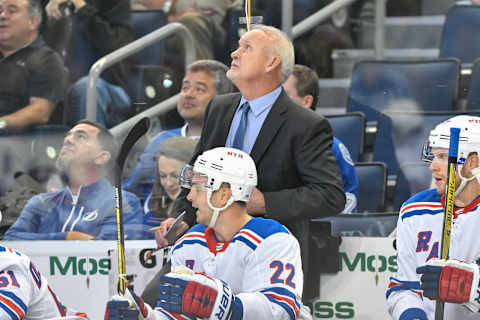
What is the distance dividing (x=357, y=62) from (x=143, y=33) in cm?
105

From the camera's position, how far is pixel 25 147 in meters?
4.68

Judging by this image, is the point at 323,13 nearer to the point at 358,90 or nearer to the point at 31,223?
the point at 358,90

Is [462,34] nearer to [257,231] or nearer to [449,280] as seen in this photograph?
[257,231]

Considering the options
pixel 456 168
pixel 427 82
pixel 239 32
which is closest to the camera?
pixel 456 168

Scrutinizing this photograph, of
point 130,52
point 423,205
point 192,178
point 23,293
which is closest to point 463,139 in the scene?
point 423,205

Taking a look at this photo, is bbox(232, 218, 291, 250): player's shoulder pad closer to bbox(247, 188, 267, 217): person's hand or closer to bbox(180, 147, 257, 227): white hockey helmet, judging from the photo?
bbox(180, 147, 257, 227): white hockey helmet

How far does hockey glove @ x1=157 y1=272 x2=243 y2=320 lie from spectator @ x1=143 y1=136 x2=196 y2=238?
1366 mm

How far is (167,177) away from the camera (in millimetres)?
4477

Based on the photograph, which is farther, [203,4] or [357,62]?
[357,62]

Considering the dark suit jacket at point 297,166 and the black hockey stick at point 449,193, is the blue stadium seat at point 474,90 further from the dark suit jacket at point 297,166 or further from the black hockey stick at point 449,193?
the black hockey stick at point 449,193

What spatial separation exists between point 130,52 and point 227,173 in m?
1.63

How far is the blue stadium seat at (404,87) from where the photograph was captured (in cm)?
500

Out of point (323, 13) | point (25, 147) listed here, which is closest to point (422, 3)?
point (323, 13)

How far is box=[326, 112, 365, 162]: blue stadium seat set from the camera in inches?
192
